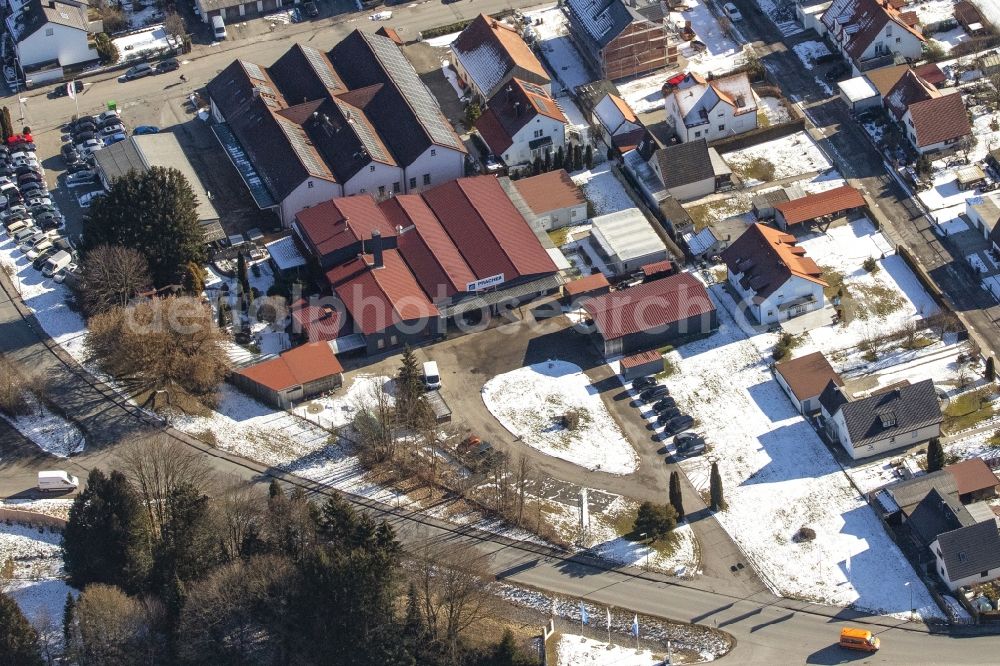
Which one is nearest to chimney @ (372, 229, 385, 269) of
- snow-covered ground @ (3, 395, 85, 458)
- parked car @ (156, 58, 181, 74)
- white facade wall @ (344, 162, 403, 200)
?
white facade wall @ (344, 162, 403, 200)

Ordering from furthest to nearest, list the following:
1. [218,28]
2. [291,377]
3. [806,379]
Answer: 1. [218,28]
2. [291,377]
3. [806,379]

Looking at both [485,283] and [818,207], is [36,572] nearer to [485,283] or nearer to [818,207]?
[485,283]

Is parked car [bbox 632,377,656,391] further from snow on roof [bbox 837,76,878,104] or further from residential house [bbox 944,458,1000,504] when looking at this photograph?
snow on roof [bbox 837,76,878,104]

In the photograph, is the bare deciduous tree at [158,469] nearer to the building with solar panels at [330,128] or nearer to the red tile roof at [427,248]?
the red tile roof at [427,248]

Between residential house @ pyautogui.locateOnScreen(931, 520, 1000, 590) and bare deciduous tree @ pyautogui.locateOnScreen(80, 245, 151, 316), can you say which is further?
bare deciduous tree @ pyautogui.locateOnScreen(80, 245, 151, 316)

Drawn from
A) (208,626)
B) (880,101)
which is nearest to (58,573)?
(208,626)

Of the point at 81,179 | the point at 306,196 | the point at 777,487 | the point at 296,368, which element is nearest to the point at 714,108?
the point at 306,196

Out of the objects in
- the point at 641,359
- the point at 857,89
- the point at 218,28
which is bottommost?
the point at 641,359
